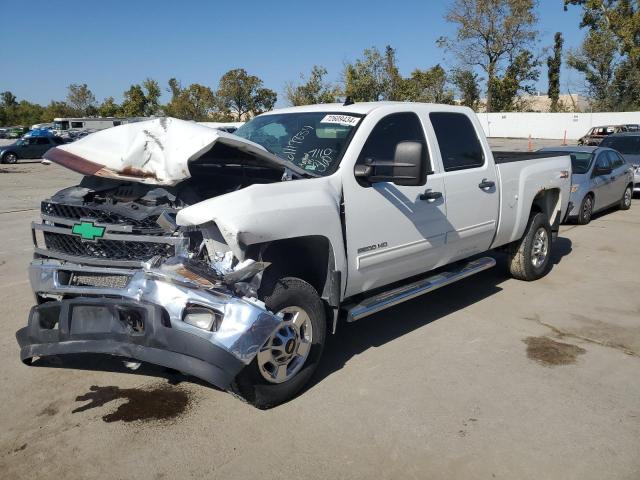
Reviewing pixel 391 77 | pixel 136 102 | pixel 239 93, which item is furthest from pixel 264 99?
pixel 391 77

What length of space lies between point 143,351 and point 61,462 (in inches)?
28.2

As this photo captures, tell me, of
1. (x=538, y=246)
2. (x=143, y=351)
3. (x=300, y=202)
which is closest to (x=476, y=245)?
(x=538, y=246)

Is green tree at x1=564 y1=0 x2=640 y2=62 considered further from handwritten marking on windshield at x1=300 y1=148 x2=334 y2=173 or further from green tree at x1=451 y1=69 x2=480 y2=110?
handwritten marking on windshield at x1=300 y1=148 x2=334 y2=173

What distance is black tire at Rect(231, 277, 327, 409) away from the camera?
3.51 meters

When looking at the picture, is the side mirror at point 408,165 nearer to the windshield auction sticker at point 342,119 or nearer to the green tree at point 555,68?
the windshield auction sticker at point 342,119

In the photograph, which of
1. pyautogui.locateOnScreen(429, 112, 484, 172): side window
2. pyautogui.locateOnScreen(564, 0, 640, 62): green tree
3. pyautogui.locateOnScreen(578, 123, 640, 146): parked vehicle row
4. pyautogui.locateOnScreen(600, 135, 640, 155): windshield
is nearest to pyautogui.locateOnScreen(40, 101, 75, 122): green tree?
pyautogui.locateOnScreen(564, 0, 640, 62): green tree

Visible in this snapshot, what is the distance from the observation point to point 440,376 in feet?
14.0

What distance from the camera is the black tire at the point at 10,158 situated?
2992 cm

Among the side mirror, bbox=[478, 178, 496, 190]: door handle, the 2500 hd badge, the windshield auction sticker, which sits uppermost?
the windshield auction sticker

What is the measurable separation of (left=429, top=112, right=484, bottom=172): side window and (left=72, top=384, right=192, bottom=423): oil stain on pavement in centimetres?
297

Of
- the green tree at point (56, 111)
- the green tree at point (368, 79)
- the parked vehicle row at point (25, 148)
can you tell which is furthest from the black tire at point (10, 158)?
the green tree at point (56, 111)

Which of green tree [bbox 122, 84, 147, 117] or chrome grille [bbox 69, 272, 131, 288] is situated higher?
green tree [bbox 122, 84, 147, 117]

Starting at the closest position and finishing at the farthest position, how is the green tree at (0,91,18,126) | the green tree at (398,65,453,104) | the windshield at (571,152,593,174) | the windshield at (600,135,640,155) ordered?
the windshield at (571,152,593,174), the windshield at (600,135,640,155), the green tree at (398,65,453,104), the green tree at (0,91,18,126)

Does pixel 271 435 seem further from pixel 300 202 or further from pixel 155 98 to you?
pixel 155 98
